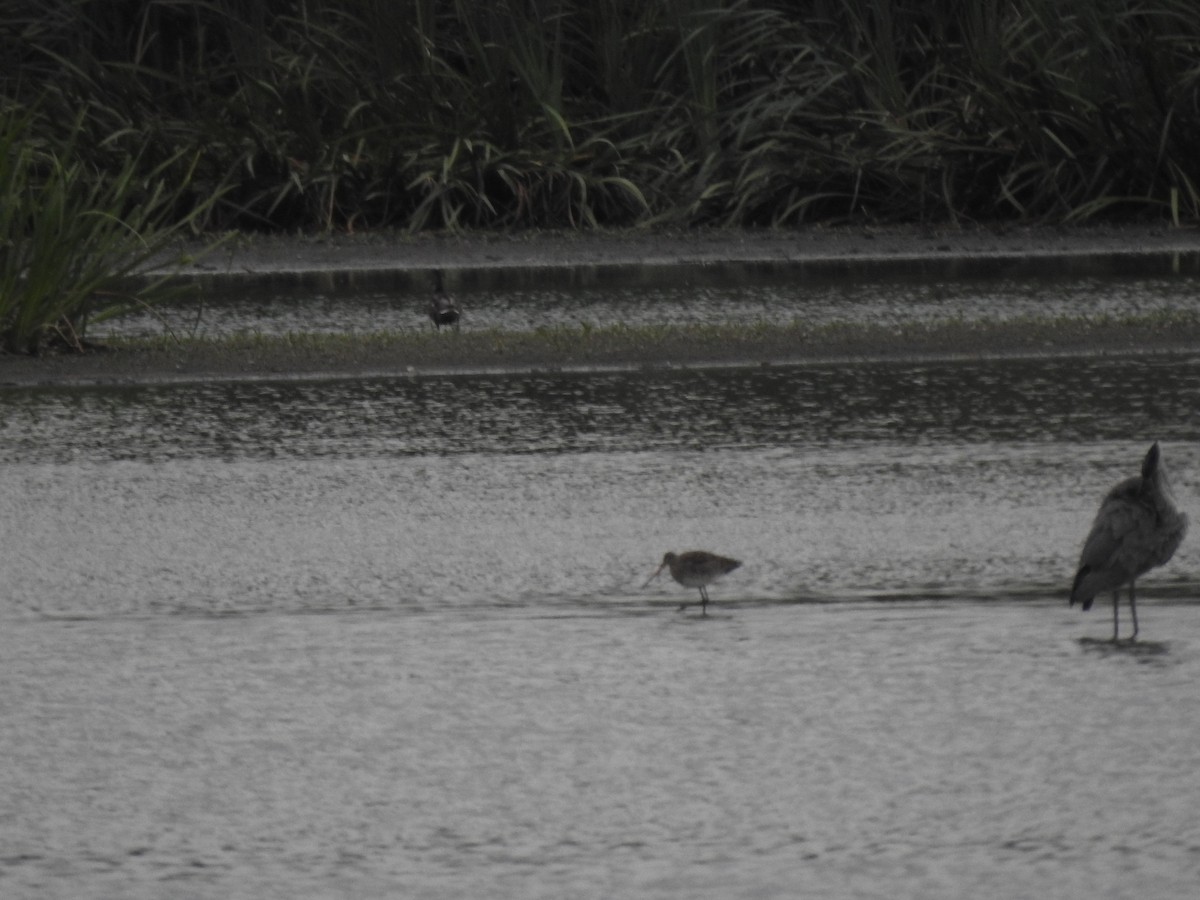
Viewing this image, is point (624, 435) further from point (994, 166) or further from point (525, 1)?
point (525, 1)

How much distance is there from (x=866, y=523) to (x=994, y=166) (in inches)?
438

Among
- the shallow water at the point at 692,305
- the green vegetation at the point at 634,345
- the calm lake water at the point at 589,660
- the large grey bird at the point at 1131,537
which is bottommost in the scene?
the calm lake water at the point at 589,660

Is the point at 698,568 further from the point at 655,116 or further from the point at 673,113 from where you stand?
the point at 673,113

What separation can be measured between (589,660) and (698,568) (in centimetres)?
69

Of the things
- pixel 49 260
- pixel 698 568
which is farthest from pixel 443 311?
pixel 698 568

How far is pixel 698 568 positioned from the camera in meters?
6.48

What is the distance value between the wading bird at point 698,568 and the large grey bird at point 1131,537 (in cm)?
101

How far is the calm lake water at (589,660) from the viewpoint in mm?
4449

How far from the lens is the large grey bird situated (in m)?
5.89

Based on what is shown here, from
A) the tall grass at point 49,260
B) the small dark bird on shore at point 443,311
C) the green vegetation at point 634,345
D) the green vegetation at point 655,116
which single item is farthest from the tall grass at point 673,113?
the tall grass at point 49,260

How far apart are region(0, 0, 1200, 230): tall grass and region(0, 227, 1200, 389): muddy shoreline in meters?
0.61

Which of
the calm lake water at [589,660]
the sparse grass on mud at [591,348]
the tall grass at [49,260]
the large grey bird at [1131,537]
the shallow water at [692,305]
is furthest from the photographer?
the shallow water at [692,305]

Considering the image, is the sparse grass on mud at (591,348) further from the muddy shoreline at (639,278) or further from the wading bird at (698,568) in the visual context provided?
the wading bird at (698,568)

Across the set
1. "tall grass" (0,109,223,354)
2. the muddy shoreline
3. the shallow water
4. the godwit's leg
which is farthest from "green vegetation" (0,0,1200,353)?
the godwit's leg
